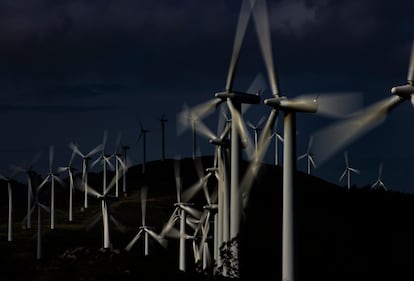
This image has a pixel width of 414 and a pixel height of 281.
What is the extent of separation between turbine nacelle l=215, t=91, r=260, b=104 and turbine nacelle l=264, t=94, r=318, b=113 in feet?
67.1

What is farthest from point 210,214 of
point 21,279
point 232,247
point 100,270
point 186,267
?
point 232,247

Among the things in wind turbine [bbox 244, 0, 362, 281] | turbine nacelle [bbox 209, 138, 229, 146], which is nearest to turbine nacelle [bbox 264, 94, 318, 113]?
wind turbine [bbox 244, 0, 362, 281]

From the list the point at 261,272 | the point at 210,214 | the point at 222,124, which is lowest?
the point at 261,272

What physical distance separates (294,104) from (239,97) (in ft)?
81.7

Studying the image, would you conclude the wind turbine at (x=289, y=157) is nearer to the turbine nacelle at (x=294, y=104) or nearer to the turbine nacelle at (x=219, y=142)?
the turbine nacelle at (x=294, y=104)

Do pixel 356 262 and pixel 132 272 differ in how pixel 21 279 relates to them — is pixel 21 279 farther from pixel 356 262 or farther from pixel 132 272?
pixel 356 262

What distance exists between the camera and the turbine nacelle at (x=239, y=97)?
94500 mm

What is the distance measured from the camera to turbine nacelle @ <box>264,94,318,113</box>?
227ft

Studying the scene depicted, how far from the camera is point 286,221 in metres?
69.5

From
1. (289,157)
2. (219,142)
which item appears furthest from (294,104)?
(219,142)

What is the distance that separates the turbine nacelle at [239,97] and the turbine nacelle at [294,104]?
20.5 m

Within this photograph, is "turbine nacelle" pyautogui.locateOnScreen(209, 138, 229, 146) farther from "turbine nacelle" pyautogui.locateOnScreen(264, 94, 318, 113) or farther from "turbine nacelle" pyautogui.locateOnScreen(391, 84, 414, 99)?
"turbine nacelle" pyautogui.locateOnScreen(391, 84, 414, 99)

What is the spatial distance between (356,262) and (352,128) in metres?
143

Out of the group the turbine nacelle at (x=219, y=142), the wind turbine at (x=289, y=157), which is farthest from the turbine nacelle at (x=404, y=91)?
the turbine nacelle at (x=219, y=142)
